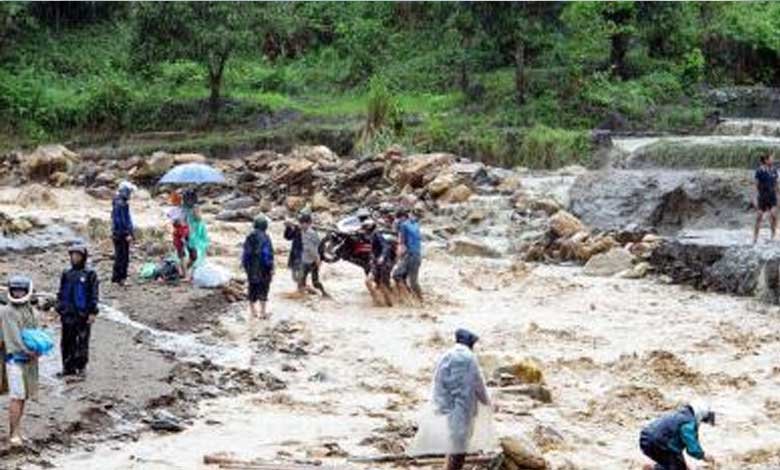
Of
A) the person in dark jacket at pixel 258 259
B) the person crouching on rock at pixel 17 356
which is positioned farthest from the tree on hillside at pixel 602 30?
the person crouching on rock at pixel 17 356

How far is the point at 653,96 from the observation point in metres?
39.3

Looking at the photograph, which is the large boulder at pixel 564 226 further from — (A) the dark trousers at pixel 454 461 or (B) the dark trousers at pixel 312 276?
(A) the dark trousers at pixel 454 461

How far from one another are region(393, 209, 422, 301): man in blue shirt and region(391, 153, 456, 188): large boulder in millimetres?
11183

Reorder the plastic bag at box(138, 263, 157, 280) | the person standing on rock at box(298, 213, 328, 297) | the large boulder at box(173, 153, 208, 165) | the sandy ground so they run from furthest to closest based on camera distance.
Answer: the large boulder at box(173, 153, 208, 165)
the plastic bag at box(138, 263, 157, 280)
the person standing on rock at box(298, 213, 328, 297)
the sandy ground

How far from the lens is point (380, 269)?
60.0 ft

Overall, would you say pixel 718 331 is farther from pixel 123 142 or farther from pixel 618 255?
pixel 123 142

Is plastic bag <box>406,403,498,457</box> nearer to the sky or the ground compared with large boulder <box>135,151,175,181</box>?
nearer to the sky

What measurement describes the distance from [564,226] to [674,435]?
53.5 feet

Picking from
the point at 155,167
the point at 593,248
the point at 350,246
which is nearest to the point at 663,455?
the point at 350,246

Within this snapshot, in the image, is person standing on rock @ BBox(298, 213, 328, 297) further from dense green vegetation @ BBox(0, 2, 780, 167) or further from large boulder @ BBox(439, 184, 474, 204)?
dense green vegetation @ BBox(0, 2, 780, 167)

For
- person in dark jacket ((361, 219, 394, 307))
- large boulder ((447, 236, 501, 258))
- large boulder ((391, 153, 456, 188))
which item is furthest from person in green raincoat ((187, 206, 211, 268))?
large boulder ((391, 153, 456, 188))

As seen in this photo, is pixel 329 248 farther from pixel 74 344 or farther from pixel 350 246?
pixel 74 344

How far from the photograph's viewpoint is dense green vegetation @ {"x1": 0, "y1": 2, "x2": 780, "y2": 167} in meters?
37.8

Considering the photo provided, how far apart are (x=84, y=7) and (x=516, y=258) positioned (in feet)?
109
